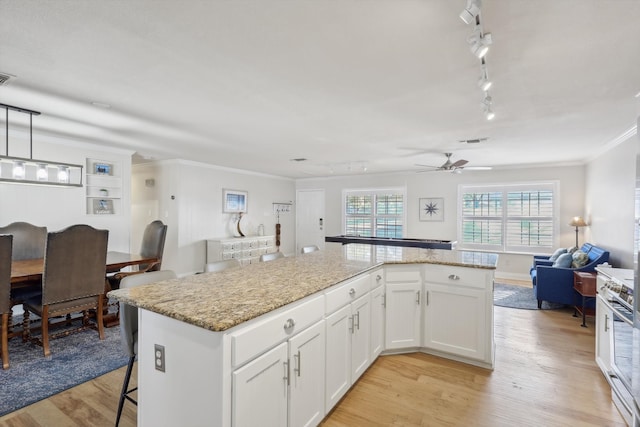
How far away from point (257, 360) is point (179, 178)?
544 cm

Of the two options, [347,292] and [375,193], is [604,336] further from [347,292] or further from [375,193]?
[375,193]

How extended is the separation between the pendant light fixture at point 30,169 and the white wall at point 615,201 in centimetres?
684

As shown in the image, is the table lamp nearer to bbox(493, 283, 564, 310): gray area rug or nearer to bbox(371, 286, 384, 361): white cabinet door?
bbox(493, 283, 564, 310): gray area rug

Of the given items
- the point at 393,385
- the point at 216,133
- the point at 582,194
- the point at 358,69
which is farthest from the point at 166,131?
the point at 582,194

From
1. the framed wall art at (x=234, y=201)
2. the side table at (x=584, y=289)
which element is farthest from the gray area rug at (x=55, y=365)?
the side table at (x=584, y=289)

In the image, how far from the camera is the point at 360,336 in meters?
2.35

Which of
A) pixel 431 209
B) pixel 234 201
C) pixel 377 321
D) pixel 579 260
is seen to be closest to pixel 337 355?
pixel 377 321

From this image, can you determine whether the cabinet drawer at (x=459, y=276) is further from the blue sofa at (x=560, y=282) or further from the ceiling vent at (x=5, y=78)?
the ceiling vent at (x=5, y=78)

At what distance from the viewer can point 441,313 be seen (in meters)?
2.79

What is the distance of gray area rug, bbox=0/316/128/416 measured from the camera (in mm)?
2209

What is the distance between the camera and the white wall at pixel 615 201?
148 inches

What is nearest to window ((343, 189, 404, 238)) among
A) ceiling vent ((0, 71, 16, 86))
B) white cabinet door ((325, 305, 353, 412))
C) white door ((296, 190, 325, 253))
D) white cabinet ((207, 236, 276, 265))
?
white door ((296, 190, 325, 253))

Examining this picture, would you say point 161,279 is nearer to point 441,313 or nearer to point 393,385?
point 393,385

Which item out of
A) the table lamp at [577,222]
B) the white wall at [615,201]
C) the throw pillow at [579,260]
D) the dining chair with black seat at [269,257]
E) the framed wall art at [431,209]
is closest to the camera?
the dining chair with black seat at [269,257]
